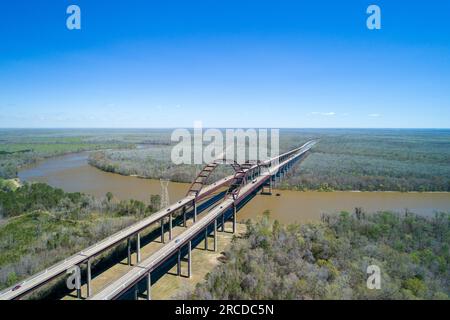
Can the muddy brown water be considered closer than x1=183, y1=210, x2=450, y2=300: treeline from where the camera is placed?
No

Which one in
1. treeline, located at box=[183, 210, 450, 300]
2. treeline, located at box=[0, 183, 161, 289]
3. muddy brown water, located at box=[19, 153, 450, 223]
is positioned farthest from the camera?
muddy brown water, located at box=[19, 153, 450, 223]

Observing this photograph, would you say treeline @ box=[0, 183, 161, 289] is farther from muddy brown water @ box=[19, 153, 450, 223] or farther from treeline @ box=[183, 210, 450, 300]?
treeline @ box=[183, 210, 450, 300]

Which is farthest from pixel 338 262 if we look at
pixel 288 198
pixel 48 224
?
pixel 48 224

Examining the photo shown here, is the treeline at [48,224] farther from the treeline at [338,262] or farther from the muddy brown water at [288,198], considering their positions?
the treeline at [338,262]

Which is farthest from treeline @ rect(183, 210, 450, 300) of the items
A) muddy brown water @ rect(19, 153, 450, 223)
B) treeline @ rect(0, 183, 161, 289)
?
treeline @ rect(0, 183, 161, 289)

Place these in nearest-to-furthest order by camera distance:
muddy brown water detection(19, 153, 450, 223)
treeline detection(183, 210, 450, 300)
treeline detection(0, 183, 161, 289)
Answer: treeline detection(183, 210, 450, 300)
treeline detection(0, 183, 161, 289)
muddy brown water detection(19, 153, 450, 223)

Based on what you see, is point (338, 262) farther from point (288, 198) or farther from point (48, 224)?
point (48, 224)
